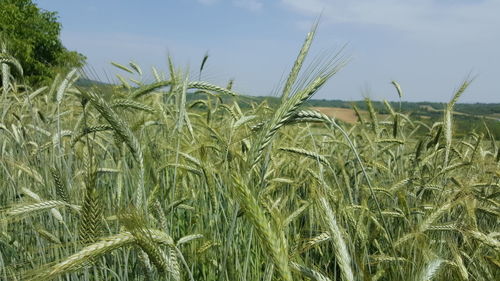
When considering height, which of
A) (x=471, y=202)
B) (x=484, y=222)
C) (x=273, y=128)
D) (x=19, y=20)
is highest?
(x=19, y=20)

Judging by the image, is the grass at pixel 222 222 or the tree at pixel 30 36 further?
the tree at pixel 30 36

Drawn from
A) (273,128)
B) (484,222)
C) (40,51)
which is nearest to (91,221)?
(273,128)

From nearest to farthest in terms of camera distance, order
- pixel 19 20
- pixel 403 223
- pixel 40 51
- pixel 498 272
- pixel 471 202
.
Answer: pixel 498 272 < pixel 471 202 < pixel 403 223 < pixel 19 20 < pixel 40 51

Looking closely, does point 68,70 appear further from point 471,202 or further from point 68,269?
point 471,202

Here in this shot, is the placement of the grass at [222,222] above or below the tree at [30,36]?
below

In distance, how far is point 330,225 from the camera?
1.46m

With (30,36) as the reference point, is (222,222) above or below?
below

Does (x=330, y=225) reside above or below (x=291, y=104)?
below

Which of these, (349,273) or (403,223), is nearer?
(349,273)

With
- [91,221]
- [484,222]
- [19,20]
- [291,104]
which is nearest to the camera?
[91,221]

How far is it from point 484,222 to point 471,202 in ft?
3.09

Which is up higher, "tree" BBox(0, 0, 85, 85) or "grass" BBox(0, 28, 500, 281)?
"tree" BBox(0, 0, 85, 85)

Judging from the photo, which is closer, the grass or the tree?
the grass

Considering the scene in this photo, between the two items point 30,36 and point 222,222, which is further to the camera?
point 30,36
